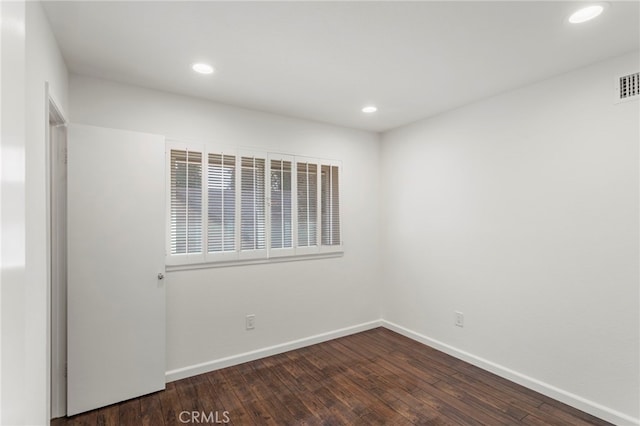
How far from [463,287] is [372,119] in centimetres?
206

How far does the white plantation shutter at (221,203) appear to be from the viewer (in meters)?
2.91

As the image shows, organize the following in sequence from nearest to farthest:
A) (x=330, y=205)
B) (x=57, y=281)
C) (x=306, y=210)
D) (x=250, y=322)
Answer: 1. (x=57, y=281)
2. (x=250, y=322)
3. (x=306, y=210)
4. (x=330, y=205)

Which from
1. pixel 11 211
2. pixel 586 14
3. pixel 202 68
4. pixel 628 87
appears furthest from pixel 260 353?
pixel 628 87

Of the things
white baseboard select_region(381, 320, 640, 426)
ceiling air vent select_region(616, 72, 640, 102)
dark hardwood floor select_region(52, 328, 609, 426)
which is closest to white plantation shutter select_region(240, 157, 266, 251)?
dark hardwood floor select_region(52, 328, 609, 426)

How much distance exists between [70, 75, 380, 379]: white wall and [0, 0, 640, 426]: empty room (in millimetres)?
24

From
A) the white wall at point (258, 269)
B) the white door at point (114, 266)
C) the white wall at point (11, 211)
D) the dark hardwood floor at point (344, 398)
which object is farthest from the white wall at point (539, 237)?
the white wall at point (11, 211)

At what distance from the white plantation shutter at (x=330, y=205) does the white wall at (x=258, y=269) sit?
0.40ft

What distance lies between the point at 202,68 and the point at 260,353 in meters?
2.65

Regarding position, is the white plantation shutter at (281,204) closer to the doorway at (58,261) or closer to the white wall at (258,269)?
the white wall at (258,269)

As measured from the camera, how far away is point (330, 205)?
3711 mm

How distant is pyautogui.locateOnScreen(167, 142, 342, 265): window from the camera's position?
9.11 feet

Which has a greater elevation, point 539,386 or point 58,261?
point 58,261

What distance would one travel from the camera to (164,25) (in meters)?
1.80

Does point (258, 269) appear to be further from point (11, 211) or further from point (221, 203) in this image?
point (11, 211)
